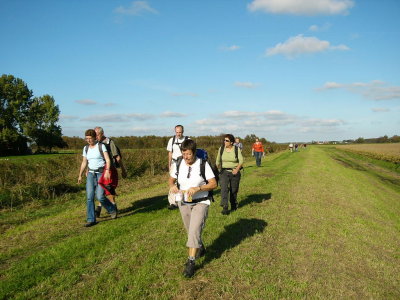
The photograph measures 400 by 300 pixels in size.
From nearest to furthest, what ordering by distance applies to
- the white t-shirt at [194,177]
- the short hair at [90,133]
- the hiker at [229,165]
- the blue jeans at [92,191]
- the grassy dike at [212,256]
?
the grassy dike at [212,256]
the white t-shirt at [194,177]
the short hair at [90,133]
the blue jeans at [92,191]
the hiker at [229,165]

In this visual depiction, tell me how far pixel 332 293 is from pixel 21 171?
13.3 m

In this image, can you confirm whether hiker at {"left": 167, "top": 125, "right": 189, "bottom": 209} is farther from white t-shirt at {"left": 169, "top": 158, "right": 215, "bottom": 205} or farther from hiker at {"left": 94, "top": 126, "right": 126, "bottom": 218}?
white t-shirt at {"left": 169, "top": 158, "right": 215, "bottom": 205}

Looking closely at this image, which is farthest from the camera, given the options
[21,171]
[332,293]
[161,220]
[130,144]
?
[130,144]

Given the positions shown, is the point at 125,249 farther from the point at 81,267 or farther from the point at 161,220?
the point at 161,220

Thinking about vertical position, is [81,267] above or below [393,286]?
above

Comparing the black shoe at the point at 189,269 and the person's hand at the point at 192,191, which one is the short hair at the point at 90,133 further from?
the black shoe at the point at 189,269

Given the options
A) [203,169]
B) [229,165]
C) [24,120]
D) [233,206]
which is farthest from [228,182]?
[24,120]

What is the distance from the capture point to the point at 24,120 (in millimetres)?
59906

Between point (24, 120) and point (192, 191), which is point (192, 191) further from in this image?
point (24, 120)

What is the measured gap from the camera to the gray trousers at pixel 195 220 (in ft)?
14.5

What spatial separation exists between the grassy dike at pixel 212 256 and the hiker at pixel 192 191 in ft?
1.72

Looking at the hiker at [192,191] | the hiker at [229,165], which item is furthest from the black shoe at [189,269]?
the hiker at [229,165]

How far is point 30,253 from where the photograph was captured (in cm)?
561

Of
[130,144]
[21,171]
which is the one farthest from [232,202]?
[130,144]
